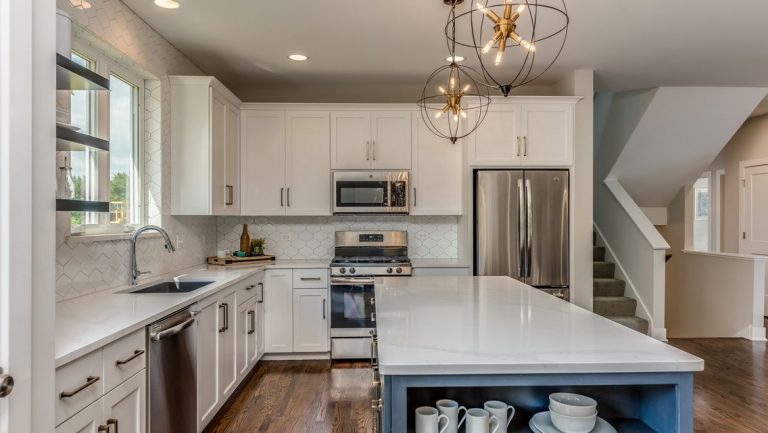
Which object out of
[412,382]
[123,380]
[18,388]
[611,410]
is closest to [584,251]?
[611,410]

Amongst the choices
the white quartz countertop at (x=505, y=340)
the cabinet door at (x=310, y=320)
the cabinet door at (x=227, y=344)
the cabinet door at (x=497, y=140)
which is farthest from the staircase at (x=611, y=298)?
the cabinet door at (x=227, y=344)

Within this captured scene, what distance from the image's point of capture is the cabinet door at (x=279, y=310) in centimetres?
413

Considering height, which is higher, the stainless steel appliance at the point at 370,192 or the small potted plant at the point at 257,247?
the stainless steel appliance at the point at 370,192

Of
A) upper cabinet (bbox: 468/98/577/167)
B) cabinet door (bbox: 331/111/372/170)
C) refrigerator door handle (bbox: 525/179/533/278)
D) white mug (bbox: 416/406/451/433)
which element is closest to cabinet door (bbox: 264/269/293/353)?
cabinet door (bbox: 331/111/372/170)

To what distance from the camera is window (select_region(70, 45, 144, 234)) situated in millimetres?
2543

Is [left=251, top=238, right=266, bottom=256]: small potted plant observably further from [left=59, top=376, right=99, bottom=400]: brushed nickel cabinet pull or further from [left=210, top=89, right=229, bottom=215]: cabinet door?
[left=59, top=376, right=99, bottom=400]: brushed nickel cabinet pull

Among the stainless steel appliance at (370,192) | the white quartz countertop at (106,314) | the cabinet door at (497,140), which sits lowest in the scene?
the white quartz countertop at (106,314)

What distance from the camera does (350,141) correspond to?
4395mm

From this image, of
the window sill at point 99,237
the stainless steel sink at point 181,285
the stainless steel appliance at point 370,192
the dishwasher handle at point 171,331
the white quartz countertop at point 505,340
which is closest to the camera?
the white quartz countertop at point 505,340

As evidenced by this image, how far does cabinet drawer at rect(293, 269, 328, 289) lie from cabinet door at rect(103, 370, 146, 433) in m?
2.18

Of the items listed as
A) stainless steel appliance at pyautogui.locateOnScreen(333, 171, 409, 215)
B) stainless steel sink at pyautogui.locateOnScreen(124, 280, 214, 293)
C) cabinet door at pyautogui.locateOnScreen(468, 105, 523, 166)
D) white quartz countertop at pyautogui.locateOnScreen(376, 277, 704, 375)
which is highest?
cabinet door at pyautogui.locateOnScreen(468, 105, 523, 166)

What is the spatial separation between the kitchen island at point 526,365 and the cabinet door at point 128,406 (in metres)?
1.02

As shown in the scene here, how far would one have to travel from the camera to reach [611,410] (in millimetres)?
1586

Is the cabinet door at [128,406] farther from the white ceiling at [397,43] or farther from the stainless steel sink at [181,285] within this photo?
the white ceiling at [397,43]
